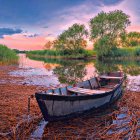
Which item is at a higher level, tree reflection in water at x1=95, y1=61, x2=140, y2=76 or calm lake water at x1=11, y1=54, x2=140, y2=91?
tree reflection in water at x1=95, y1=61, x2=140, y2=76

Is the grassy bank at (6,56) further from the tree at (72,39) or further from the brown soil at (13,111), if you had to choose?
the tree at (72,39)

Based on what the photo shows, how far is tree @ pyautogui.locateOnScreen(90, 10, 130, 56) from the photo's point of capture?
7488 cm

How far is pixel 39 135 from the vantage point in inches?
321

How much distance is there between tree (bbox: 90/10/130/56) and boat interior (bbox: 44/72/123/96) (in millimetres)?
57813

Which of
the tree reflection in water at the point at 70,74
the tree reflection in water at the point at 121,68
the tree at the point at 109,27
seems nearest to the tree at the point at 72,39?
the tree at the point at 109,27

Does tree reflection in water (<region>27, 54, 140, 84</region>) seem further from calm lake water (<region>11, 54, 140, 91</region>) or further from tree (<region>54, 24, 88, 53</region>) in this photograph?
tree (<region>54, 24, 88, 53</region>)

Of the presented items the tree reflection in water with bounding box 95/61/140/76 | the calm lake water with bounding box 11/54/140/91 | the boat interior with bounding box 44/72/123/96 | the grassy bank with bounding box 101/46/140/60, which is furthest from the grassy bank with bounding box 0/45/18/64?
the grassy bank with bounding box 101/46/140/60

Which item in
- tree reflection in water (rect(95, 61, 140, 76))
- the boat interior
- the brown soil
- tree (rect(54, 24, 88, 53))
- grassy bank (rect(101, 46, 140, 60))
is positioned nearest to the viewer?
the brown soil

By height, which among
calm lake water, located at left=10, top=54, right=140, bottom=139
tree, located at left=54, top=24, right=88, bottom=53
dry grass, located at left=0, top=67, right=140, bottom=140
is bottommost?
dry grass, located at left=0, top=67, right=140, bottom=140

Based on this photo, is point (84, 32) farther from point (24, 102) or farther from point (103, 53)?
point (24, 102)

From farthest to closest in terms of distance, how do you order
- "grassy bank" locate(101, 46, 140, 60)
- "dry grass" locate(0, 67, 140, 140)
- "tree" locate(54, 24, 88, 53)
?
1. "tree" locate(54, 24, 88, 53)
2. "grassy bank" locate(101, 46, 140, 60)
3. "dry grass" locate(0, 67, 140, 140)

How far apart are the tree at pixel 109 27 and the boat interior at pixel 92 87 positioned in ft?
190

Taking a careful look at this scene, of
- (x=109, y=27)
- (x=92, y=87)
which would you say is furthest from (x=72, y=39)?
(x=92, y=87)

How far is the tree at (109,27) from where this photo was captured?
74875mm
